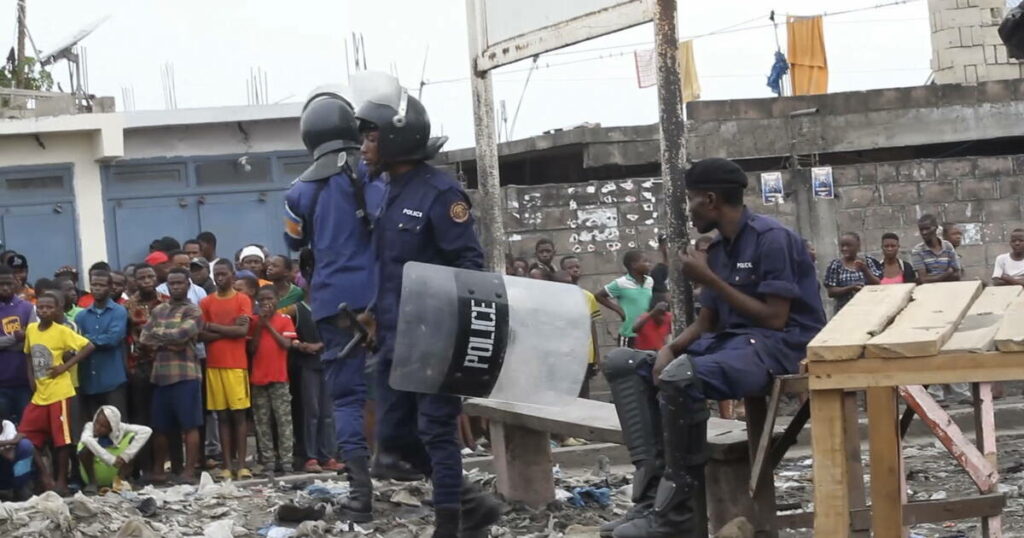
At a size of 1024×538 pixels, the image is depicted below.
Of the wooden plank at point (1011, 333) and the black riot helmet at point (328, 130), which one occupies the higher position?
the black riot helmet at point (328, 130)

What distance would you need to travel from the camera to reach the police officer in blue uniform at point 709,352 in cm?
593

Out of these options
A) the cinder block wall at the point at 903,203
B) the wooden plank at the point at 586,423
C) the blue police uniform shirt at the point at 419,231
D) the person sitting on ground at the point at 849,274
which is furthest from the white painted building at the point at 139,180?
the blue police uniform shirt at the point at 419,231

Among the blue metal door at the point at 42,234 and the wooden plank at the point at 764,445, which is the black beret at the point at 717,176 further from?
the blue metal door at the point at 42,234

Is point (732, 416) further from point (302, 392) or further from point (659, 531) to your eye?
point (659, 531)

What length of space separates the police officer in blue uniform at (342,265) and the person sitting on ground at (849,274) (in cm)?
618

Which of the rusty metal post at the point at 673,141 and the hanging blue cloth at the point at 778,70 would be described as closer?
the rusty metal post at the point at 673,141

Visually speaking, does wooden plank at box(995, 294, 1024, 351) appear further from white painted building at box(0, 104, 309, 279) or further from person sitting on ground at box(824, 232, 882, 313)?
white painted building at box(0, 104, 309, 279)

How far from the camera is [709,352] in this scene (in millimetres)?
6129

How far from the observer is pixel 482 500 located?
679 cm

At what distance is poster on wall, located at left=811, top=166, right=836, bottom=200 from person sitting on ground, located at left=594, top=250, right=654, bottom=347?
3.57 m

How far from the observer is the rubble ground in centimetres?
745

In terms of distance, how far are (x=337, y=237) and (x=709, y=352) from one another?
2305 mm

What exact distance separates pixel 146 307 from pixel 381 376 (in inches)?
181

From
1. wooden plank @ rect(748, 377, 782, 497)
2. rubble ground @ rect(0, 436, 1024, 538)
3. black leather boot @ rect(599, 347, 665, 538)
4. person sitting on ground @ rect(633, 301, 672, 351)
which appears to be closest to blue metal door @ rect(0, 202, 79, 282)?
person sitting on ground @ rect(633, 301, 672, 351)
